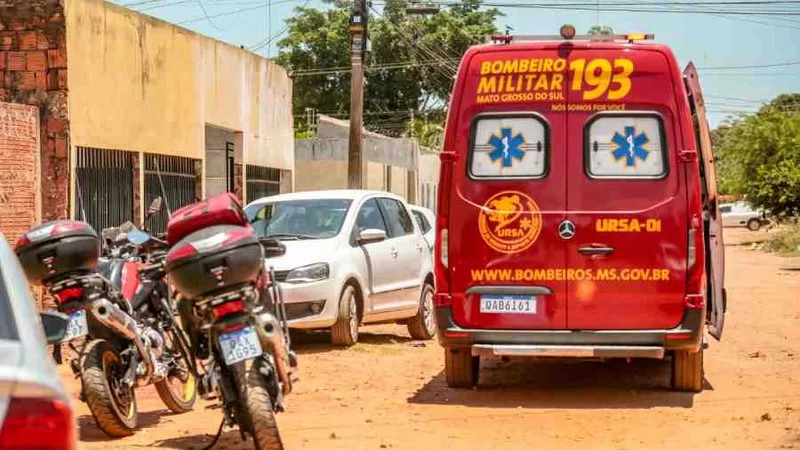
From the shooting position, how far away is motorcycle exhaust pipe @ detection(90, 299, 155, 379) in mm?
8750

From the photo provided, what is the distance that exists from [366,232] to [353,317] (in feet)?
2.96

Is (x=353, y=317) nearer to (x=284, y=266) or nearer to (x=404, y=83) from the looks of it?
(x=284, y=266)

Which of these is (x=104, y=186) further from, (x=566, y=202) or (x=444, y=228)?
(x=566, y=202)

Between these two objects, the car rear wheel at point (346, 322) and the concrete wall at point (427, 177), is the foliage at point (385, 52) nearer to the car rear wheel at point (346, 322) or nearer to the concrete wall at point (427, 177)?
the concrete wall at point (427, 177)

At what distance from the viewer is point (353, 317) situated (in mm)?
14305

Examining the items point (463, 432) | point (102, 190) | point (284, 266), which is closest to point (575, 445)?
point (463, 432)

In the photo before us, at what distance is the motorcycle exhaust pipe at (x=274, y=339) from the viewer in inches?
306

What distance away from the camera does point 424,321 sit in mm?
15797

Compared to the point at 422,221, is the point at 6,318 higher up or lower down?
higher up

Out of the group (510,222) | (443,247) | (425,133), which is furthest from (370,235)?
(425,133)

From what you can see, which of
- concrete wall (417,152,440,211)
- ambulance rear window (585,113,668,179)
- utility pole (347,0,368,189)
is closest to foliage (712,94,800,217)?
concrete wall (417,152,440,211)

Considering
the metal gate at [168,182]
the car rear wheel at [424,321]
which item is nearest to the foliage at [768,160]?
the metal gate at [168,182]

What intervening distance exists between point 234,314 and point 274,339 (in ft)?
0.88

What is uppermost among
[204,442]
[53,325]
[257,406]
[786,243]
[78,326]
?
[53,325]
